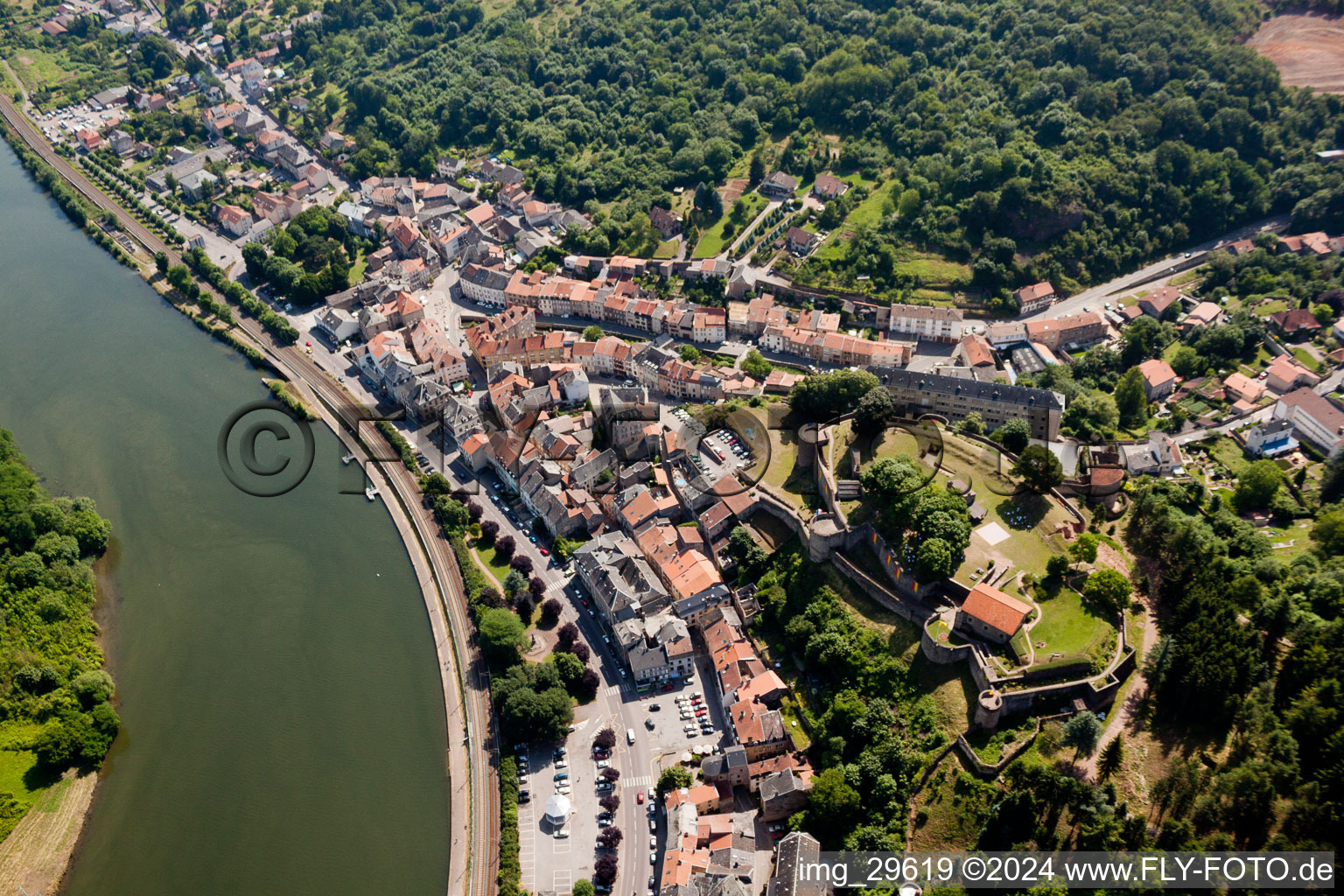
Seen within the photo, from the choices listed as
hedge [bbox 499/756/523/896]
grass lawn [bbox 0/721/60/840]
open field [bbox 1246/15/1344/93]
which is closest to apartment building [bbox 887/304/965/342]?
hedge [bbox 499/756/523/896]

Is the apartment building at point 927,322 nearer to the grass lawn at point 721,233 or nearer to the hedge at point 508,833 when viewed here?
the grass lawn at point 721,233

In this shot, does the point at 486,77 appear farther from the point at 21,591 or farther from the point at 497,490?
the point at 21,591

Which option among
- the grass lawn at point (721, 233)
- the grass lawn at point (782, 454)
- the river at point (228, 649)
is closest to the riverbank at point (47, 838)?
the river at point (228, 649)

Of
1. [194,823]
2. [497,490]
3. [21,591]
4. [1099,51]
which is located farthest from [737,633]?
[1099,51]

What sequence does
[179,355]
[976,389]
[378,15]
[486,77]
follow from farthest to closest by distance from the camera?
1. [378,15]
2. [486,77]
3. [179,355]
4. [976,389]

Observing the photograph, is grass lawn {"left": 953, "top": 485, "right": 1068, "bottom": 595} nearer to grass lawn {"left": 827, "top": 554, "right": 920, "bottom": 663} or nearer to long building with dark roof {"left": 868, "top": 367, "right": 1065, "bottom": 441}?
grass lawn {"left": 827, "top": 554, "right": 920, "bottom": 663}

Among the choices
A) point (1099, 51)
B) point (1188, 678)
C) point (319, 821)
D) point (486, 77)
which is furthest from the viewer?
point (486, 77)
